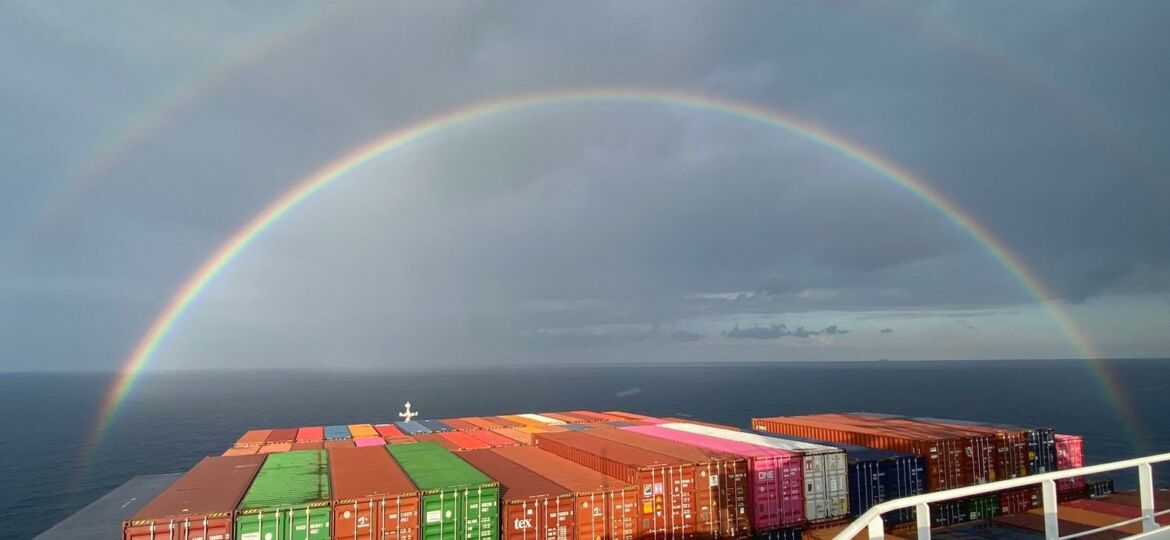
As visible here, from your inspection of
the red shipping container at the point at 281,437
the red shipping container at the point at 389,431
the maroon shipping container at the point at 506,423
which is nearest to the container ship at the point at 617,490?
the red shipping container at the point at 281,437

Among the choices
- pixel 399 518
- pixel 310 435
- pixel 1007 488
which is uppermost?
pixel 1007 488

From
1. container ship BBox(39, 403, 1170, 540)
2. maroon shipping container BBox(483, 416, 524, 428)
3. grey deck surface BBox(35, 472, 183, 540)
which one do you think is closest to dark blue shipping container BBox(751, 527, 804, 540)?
container ship BBox(39, 403, 1170, 540)

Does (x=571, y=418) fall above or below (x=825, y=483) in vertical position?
below

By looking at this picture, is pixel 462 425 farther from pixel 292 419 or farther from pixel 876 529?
pixel 292 419

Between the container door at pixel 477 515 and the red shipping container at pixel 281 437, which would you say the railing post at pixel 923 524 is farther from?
the red shipping container at pixel 281 437

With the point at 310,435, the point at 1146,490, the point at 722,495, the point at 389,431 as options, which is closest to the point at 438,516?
the point at 722,495

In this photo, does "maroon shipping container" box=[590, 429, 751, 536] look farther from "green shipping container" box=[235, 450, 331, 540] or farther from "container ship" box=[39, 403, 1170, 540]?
"green shipping container" box=[235, 450, 331, 540]
